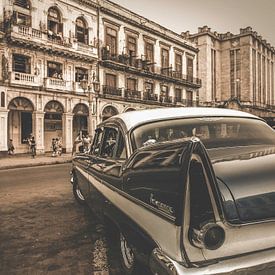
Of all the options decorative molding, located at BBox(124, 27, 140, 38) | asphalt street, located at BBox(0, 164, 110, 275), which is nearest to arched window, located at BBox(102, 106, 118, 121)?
decorative molding, located at BBox(124, 27, 140, 38)

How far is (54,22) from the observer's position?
21875 mm

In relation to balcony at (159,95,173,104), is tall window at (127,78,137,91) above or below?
above

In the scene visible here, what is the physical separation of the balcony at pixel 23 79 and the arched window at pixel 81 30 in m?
5.81

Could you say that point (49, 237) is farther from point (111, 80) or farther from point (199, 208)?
point (111, 80)

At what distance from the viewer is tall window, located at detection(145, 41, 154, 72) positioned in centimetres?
3001

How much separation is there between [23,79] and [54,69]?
2836 mm

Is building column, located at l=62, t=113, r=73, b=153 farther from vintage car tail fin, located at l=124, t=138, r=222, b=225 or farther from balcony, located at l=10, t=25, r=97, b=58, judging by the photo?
vintage car tail fin, located at l=124, t=138, r=222, b=225

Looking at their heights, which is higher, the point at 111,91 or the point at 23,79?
the point at 111,91

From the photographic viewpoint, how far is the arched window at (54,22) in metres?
21.6

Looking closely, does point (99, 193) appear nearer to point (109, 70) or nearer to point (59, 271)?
point (59, 271)

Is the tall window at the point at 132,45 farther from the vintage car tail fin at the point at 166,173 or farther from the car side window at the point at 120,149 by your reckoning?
the vintage car tail fin at the point at 166,173

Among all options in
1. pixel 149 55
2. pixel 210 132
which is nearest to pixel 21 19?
pixel 149 55

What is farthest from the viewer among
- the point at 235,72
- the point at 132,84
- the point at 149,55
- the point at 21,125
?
the point at 235,72

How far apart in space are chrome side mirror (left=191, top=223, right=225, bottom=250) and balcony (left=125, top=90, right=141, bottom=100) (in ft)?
84.9
